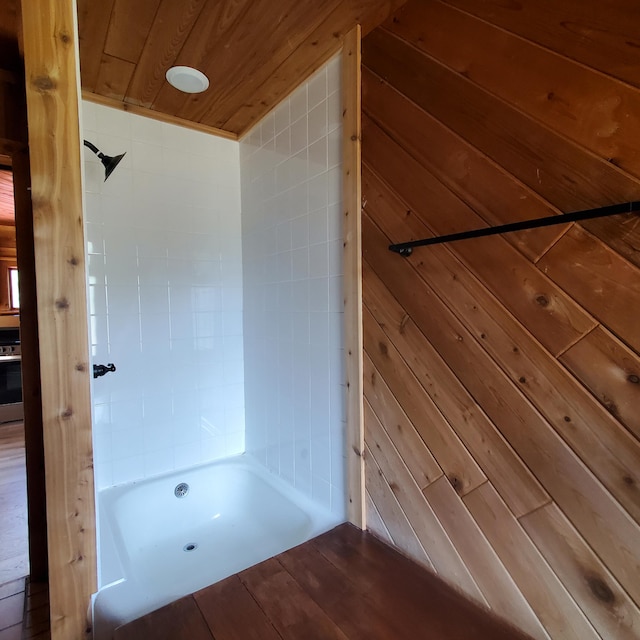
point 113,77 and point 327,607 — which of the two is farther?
point 113,77

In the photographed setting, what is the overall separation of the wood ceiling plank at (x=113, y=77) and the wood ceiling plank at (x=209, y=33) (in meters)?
0.16

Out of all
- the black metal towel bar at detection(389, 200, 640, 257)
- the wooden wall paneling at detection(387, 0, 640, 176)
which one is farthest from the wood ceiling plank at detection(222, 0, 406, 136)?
the black metal towel bar at detection(389, 200, 640, 257)

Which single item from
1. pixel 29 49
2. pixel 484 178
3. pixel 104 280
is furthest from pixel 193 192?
pixel 484 178

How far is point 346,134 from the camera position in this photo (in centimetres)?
153

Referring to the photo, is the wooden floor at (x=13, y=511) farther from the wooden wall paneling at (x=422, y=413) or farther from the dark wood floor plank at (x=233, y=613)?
the wooden wall paneling at (x=422, y=413)

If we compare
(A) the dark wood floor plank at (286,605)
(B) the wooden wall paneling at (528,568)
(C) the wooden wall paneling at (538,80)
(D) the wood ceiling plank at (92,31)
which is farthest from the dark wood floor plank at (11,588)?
(C) the wooden wall paneling at (538,80)

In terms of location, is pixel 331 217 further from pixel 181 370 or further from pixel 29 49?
pixel 181 370

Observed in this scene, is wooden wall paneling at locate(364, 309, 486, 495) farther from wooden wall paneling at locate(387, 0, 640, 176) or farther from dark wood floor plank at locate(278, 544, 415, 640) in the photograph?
wooden wall paneling at locate(387, 0, 640, 176)

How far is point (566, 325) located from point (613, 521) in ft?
1.51

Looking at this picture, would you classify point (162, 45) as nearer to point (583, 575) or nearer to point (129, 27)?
point (129, 27)

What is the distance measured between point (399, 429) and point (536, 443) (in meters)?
0.49

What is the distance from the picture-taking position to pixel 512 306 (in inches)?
40.9

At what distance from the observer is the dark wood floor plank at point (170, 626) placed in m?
1.09

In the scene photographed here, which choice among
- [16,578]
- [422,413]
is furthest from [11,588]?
[422,413]
